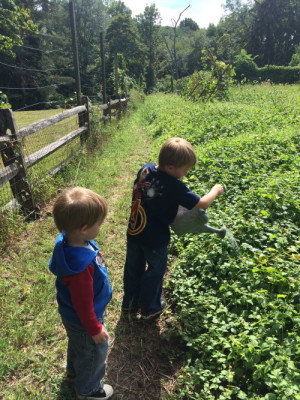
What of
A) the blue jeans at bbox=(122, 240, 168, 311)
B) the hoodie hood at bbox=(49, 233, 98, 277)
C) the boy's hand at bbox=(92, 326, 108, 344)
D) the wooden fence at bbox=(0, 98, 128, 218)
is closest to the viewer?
the hoodie hood at bbox=(49, 233, 98, 277)

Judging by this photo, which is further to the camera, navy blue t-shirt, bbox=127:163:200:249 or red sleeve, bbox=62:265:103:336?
navy blue t-shirt, bbox=127:163:200:249

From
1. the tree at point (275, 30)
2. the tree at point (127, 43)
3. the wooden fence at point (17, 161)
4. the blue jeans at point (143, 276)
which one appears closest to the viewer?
the blue jeans at point (143, 276)

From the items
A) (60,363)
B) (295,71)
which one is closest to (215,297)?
(60,363)

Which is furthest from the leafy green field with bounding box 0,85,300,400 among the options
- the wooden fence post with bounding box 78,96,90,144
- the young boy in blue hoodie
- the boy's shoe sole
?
the wooden fence post with bounding box 78,96,90,144

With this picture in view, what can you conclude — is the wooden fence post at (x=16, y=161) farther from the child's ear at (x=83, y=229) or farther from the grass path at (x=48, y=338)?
the child's ear at (x=83, y=229)

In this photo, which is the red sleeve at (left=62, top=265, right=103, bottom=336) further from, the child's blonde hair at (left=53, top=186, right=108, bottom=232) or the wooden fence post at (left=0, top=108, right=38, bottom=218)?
the wooden fence post at (left=0, top=108, right=38, bottom=218)

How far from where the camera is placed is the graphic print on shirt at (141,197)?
241 cm

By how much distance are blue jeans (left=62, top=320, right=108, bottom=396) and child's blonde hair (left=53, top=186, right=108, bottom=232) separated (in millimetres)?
662

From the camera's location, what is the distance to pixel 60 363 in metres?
2.40

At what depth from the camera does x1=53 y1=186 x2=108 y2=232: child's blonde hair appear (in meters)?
1.62

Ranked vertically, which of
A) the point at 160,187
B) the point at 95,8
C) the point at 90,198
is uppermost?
the point at 95,8

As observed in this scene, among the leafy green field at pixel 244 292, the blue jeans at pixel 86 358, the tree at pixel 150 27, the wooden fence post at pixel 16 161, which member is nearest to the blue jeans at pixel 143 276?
the leafy green field at pixel 244 292

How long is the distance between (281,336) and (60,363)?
1.71 m

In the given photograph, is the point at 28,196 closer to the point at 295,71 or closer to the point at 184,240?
the point at 184,240
